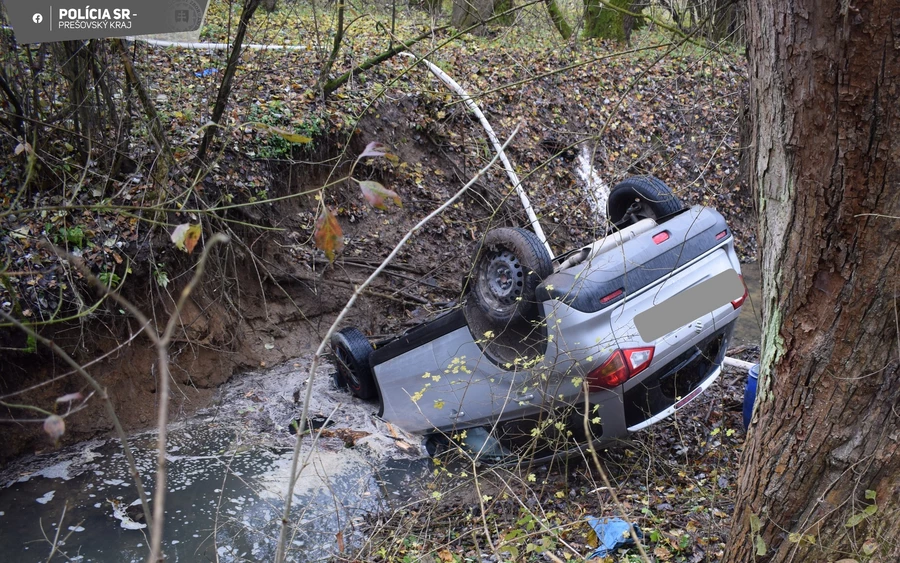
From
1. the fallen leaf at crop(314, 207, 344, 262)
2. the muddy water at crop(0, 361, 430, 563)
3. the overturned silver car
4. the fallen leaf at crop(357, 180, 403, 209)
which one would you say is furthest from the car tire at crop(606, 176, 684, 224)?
the fallen leaf at crop(314, 207, 344, 262)

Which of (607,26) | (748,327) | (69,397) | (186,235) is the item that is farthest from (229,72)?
(607,26)

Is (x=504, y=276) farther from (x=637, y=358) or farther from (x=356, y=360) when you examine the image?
(x=356, y=360)

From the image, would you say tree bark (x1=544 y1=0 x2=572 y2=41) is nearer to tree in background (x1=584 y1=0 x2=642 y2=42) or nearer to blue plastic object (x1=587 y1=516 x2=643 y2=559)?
tree in background (x1=584 y1=0 x2=642 y2=42)

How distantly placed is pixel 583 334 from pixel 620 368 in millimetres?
295

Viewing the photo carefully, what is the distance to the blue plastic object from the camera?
3.48 metres

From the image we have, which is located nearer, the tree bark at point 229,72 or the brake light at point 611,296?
the brake light at point 611,296

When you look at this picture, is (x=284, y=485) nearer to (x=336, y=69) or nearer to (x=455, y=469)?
(x=455, y=469)

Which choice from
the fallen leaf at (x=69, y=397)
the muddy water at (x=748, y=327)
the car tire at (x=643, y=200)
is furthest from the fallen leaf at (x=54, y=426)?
the muddy water at (x=748, y=327)

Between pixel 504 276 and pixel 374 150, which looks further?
pixel 504 276

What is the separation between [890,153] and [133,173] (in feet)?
18.6

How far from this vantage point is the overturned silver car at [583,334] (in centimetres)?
369

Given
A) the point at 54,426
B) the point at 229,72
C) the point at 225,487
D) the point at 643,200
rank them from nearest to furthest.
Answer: the point at 54,426 < the point at 225,487 < the point at 643,200 < the point at 229,72

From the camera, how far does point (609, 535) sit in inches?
140

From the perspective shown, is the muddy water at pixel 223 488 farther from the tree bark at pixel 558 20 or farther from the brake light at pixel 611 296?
the tree bark at pixel 558 20
